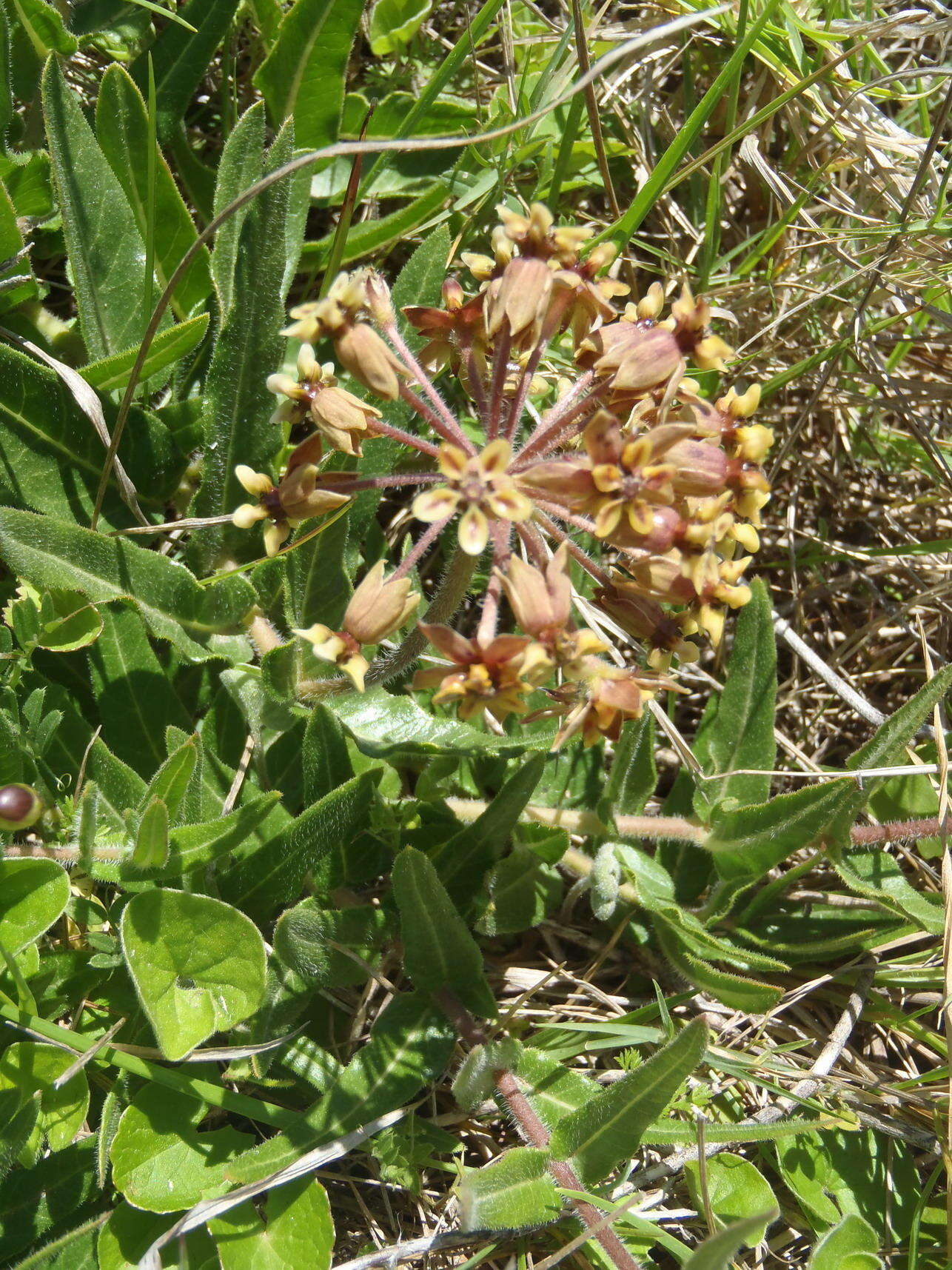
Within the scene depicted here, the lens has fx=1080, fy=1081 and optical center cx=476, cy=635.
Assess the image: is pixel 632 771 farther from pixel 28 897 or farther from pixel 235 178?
pixel 235 178

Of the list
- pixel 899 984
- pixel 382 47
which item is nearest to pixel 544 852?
pixel 899 984

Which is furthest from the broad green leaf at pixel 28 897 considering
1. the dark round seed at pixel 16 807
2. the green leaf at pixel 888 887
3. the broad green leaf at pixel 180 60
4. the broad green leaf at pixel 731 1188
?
the broad green leaf at pixel 180 60

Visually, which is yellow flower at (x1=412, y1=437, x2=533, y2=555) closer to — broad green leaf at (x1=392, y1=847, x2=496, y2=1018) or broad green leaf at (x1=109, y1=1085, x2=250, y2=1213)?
broad green leaf at (x1=392, y1=847, x2=496, y2=1018)

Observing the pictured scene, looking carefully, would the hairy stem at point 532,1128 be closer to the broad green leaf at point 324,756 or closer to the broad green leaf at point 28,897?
the broad green leaf at point 324,756

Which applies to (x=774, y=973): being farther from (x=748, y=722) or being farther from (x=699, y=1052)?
(x=699, y=1052)

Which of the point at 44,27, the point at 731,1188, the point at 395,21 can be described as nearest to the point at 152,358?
the point at 44,27

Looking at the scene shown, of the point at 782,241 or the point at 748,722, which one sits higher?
the point at 782,241

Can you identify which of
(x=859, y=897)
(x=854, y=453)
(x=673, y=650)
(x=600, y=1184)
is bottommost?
(x=600, y=1184)
